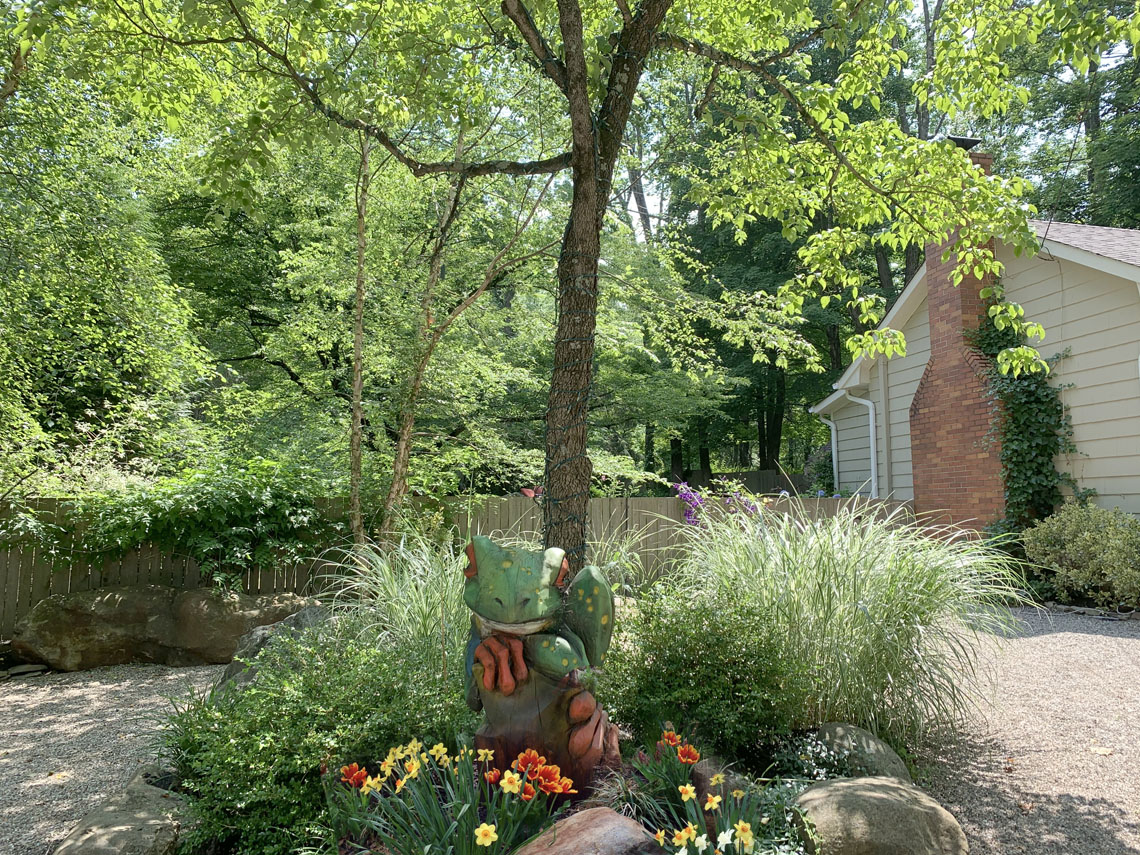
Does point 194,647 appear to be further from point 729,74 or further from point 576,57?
point 729,74

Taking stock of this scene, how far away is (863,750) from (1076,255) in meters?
7.91

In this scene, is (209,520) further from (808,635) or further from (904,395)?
(904,395)

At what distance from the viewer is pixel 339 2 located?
468cm

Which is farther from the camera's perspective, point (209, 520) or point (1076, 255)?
point (1076, 255)

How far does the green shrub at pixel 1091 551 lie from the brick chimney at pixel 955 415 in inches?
42.8

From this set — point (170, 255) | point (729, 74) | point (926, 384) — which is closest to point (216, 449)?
point (170, 255)

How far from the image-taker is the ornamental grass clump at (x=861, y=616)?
11.1ft

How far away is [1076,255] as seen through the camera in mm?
8469

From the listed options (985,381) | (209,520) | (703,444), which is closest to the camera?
(209,520)

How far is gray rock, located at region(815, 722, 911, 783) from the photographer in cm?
294

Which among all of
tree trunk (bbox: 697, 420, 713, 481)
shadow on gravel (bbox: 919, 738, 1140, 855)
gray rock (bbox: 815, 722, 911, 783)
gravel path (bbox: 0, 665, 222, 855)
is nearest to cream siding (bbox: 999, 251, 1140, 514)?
shadow on gravel (bbox: 919, 738, 1140, 855)

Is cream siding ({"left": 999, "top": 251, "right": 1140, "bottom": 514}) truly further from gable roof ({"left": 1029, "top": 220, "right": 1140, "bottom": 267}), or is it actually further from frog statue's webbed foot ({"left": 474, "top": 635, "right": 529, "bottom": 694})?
frog statue's webbed foot ({"left": 474, "top": 635, "right": 529, "bottom": 694})

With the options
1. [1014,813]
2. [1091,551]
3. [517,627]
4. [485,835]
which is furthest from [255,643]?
[1091,551]

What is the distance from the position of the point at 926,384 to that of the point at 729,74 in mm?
6638
